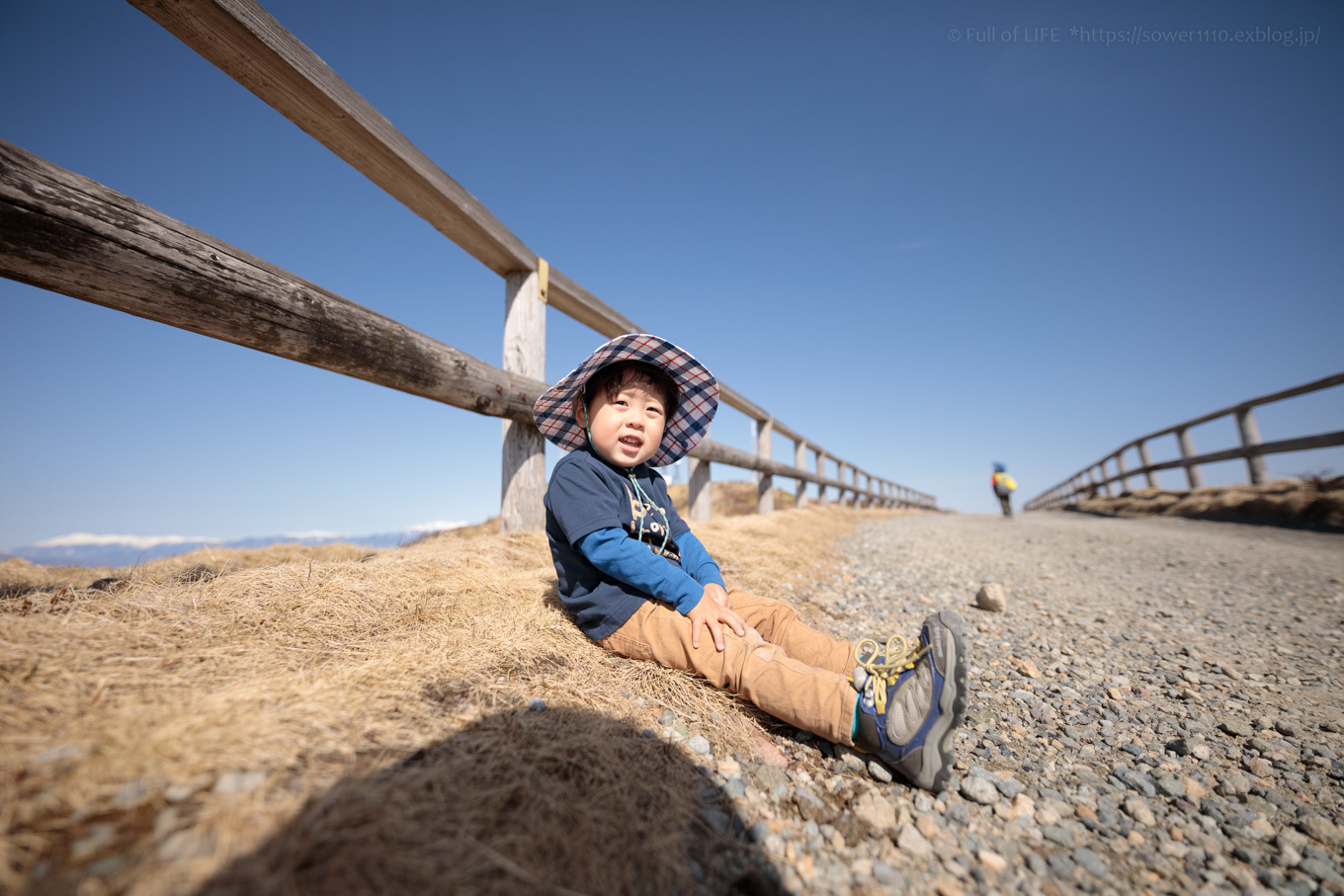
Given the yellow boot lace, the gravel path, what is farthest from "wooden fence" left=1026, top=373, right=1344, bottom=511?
the yellow boot lace

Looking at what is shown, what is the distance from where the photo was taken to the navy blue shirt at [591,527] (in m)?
2.04

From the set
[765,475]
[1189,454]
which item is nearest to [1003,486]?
[1189,454]

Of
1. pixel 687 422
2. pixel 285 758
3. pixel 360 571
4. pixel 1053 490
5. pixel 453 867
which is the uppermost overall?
pixel 1053 490

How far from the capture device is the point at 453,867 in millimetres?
901

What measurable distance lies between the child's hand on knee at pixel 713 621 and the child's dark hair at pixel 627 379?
101 cm

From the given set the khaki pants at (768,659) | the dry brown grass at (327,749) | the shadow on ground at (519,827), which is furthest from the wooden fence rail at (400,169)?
the shadow on ground at (519,827)

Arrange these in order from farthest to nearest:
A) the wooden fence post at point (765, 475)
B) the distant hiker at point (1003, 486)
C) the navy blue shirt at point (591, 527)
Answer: the distant hiker at point (1003, 486), the wooden fence post at point (765, 475), the navy blue shirt at point (591, 527)

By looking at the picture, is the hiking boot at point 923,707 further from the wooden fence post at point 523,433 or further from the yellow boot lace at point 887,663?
the wooden fence post at point 523,433

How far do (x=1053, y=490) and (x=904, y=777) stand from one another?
3293cm

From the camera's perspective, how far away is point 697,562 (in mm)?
2467

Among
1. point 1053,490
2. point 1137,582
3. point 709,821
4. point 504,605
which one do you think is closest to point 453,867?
point 709,821

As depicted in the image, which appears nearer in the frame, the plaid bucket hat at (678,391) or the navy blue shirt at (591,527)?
the navy blue shirt at (591,527)

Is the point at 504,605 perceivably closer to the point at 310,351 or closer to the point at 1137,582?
the point at 310,351

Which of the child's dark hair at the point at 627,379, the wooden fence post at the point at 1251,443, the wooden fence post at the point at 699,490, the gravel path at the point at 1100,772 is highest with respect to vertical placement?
the wooden fence post at the point at 1251,443
